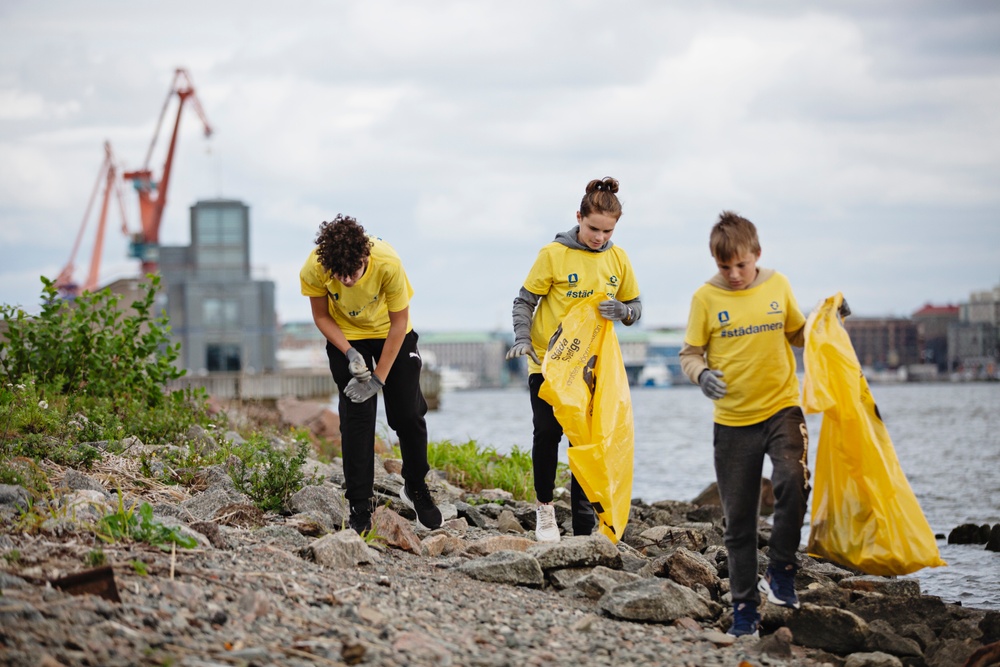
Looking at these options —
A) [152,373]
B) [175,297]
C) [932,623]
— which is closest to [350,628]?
[932,623]

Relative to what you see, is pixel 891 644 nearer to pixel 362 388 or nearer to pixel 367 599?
pixel 367 599

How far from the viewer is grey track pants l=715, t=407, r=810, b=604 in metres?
4.68

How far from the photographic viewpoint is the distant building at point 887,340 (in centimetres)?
11300

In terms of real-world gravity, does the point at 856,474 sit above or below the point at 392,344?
below

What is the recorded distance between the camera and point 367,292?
598 centimetres

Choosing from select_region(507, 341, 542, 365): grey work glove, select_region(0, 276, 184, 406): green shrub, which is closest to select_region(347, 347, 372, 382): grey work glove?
select_region(507, 341, 542, 365): grey work glove

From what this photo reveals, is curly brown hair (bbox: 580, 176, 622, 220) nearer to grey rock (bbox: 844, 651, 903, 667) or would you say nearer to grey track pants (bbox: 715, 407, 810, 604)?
grey track pants (bbox: 715, 407, 810, 604)

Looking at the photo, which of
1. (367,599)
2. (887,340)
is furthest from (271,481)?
(887,340)

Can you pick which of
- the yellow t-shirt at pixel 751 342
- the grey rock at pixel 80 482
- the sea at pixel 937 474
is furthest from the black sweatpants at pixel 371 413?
the sea at pixel 937 474

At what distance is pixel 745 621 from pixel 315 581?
1868 mm

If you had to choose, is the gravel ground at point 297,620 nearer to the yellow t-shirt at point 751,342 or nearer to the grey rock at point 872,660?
the grey rock at point 872,660

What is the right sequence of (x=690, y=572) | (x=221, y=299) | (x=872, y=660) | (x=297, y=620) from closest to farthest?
(x=297, y=620)
(x=872, y=660)
(x=690, y=572)
(x=221, y=299)

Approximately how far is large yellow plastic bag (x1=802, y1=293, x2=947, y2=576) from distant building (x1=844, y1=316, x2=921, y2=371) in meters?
109

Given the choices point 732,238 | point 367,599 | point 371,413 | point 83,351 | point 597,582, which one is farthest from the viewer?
point 83,351
